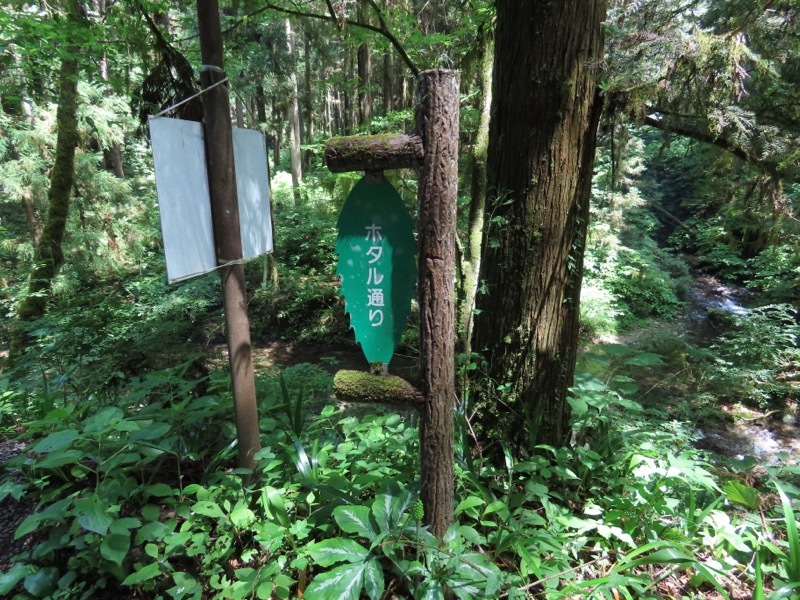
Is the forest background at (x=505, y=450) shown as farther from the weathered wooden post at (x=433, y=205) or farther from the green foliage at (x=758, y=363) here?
the green foliage at (x=758, y=363)

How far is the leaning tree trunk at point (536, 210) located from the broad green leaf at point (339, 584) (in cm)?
121

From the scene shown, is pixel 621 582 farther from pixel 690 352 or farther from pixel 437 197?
pixel 690 352

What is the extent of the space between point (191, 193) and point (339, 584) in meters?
1.67

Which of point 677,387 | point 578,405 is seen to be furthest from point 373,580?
point 677,387

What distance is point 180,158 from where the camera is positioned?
5.60ft

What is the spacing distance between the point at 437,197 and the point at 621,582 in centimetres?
157

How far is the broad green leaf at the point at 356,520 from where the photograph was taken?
1.49m

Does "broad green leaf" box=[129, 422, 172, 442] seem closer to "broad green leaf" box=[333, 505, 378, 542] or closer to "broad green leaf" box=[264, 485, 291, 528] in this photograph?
"broad green leaf" box=[264, 485, 291, 528]

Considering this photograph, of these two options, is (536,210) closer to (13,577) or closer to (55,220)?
(13,577)

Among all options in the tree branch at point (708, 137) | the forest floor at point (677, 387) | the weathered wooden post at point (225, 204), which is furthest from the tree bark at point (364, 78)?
the tree branch at point (708, 137)

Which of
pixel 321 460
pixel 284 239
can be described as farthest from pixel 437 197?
pixel 284 239

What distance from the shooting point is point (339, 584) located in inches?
52.3

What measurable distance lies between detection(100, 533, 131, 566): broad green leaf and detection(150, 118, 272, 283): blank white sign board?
3.42ft

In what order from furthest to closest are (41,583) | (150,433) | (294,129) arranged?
1. (294,129)
2. (150,433)
3. (41,583)
